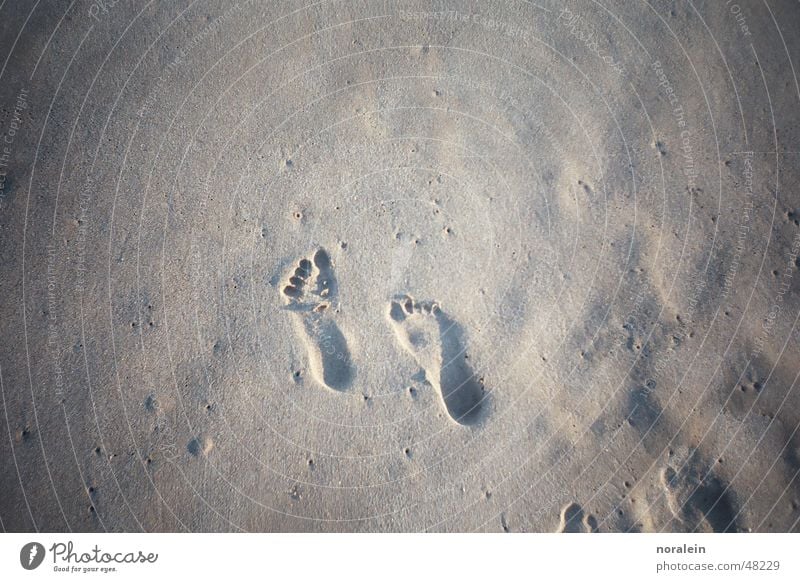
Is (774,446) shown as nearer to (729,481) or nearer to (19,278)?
(729,481)

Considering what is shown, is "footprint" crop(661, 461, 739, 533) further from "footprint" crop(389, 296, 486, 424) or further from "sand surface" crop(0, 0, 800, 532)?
"footprint" crop(389, 296, 486, 424)

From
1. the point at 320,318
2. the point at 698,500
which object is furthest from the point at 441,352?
the point at 698,500

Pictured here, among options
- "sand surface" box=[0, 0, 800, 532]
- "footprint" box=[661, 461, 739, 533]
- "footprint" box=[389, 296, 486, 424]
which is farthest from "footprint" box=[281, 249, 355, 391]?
"footprint" box=[661, 461, 739, 533]

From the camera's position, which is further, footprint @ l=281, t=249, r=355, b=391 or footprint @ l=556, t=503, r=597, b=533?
footprint @ l=281, t=249, r=355, b=391

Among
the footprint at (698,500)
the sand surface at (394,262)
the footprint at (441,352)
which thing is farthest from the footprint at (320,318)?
the footprint at (698,500)

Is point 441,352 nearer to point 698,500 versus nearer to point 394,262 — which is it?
point 394,262

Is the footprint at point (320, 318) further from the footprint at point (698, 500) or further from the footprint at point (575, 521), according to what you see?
the footprint at point (698, 500)

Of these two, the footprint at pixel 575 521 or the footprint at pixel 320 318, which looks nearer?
the footprint at pixel 575 521
